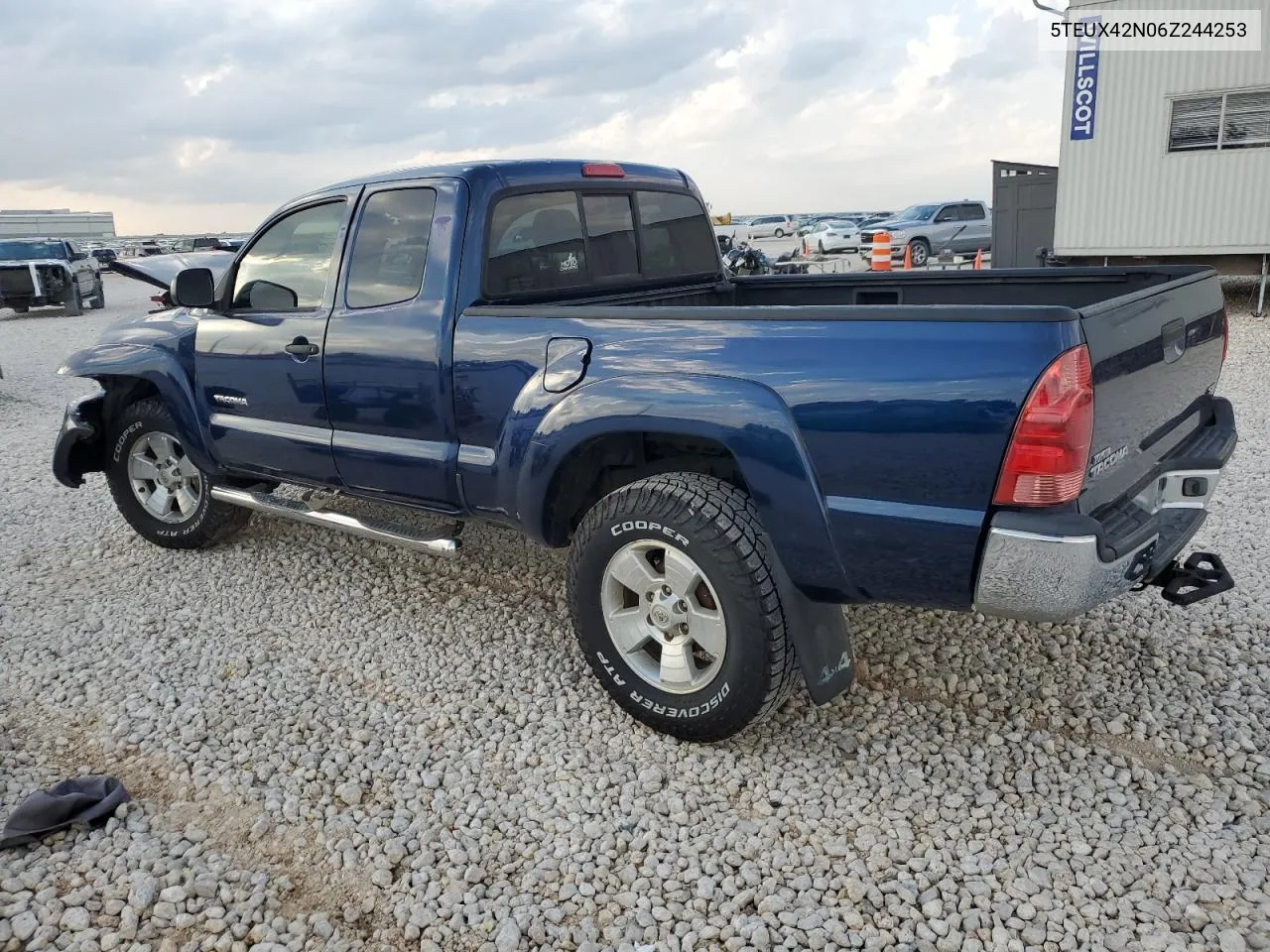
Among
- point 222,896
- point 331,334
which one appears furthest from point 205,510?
point 222,896

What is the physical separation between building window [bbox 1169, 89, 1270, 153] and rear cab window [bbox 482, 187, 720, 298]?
34.8ft

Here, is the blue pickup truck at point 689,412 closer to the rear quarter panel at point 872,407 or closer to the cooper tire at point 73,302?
the rear quarter panel at point 872,407

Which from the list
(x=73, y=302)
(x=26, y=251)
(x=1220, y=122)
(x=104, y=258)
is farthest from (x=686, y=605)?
(x=26, y=251)

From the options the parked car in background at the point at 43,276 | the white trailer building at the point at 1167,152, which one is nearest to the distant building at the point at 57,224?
the parked car in background at the point at 43,276

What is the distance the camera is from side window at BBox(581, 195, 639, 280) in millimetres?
4094

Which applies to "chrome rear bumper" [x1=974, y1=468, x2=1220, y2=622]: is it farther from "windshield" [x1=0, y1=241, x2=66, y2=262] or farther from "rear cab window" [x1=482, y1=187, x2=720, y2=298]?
"windshield" [x1=0, y1=241, x2=66, y2=262]

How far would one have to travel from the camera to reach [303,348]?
4.09 metres

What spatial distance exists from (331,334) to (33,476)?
186 inches

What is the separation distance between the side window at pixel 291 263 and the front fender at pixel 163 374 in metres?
0.53

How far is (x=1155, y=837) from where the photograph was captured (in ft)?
8.81

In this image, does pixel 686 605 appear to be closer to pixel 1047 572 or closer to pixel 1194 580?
pixel 1047 572

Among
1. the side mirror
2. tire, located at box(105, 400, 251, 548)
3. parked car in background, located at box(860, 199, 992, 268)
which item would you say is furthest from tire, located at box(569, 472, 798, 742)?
parked car in background, located at box(860, 199, 992, 268)

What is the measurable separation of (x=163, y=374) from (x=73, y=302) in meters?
18.1

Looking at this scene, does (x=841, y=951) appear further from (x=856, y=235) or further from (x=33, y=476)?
(x=856, y=235)
